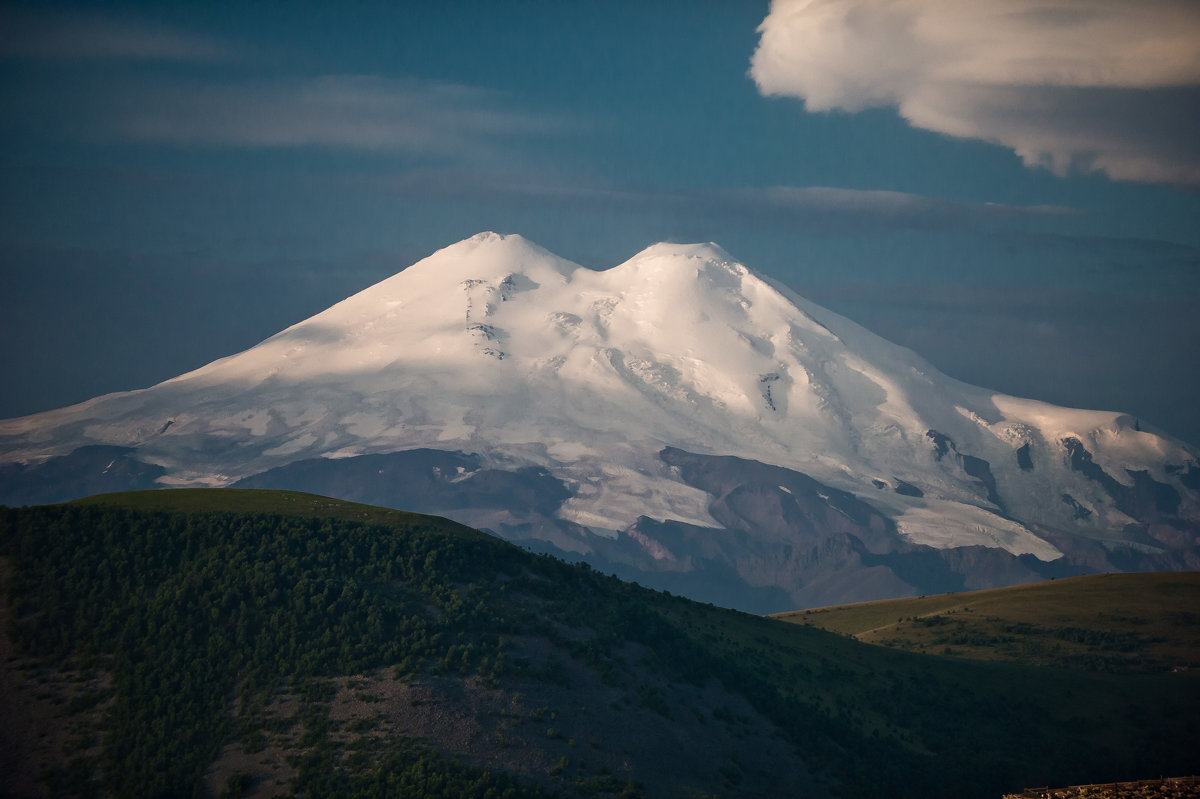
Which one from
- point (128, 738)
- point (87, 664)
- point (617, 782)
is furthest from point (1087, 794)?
point (87, 664)

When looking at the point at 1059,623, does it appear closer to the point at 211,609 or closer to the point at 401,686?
the point at 401,686

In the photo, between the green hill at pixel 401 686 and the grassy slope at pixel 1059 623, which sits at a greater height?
the green hill at pixel 401 686

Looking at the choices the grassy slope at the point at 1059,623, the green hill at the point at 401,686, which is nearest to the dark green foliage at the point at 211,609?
the green hill at the point at 401,686

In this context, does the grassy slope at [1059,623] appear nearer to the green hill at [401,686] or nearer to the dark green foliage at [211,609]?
the green hill at [401,686]

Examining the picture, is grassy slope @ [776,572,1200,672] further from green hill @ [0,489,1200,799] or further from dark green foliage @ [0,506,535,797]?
dark green foliage @ [0,506,535,797]

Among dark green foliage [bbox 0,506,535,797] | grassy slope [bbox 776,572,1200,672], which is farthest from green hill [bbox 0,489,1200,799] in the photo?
grassy slope [bbox 776,572,1200,672]

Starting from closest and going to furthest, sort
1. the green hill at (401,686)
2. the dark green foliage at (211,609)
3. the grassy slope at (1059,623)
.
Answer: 1. the green hill at (401,686)
2. the dark green foliage at (211,609)
3. the grassy slope at (1059,623)
